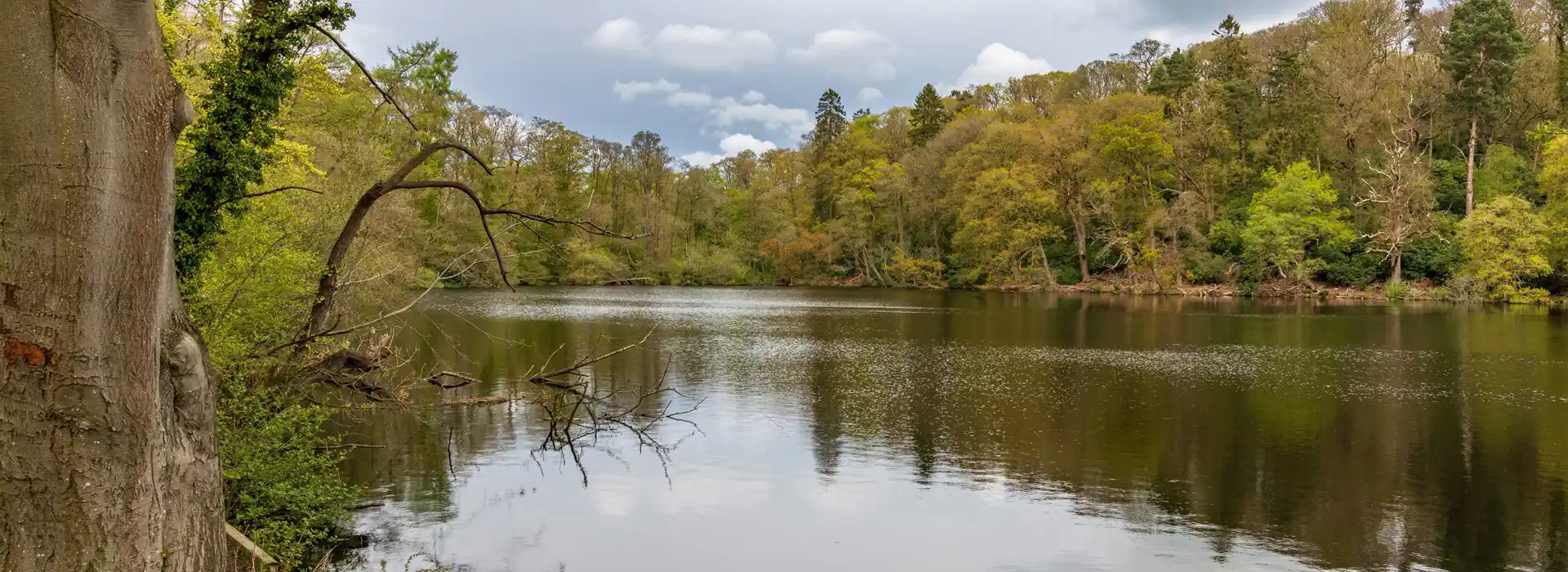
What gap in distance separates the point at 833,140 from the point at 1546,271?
145ft

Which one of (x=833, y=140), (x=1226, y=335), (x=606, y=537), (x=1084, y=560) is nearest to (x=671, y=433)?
(x=606, y=537)

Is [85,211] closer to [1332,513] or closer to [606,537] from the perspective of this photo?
[606,537]

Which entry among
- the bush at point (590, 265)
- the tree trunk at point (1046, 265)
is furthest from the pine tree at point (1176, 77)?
the bush at point (590, 265)

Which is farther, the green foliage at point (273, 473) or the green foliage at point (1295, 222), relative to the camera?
the green foliage at point (1295, 222)

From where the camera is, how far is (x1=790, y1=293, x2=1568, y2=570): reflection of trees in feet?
31.2

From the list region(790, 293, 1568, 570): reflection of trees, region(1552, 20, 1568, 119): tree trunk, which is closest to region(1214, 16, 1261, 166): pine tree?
region(1552, 20, 1568, 119): tree trunk

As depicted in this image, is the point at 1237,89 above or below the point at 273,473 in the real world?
above

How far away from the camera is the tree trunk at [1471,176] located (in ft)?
141

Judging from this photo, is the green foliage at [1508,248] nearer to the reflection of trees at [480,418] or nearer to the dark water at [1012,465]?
the dark water at [1012,465]

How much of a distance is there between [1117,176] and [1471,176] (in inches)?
656

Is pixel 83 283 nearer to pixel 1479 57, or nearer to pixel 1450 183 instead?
pixel 1479 57

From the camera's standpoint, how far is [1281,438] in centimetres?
1366

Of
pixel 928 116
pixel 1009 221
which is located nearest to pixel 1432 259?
pixel 1009 221

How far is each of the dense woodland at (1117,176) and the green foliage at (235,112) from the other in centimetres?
1237
